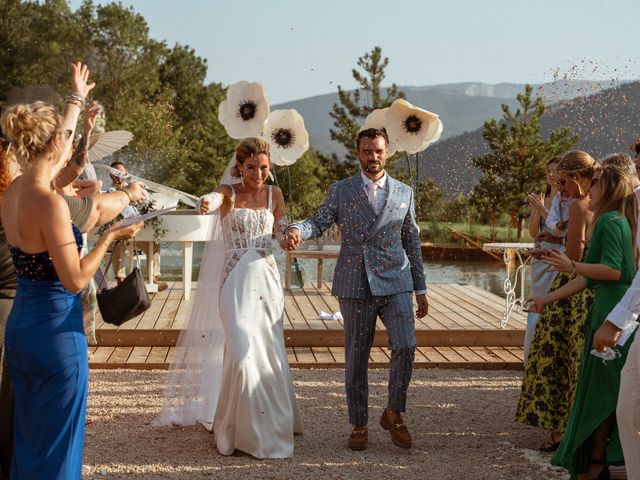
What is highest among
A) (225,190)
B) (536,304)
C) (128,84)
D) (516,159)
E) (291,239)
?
(128,84)

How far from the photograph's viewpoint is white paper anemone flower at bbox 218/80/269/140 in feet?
18.8

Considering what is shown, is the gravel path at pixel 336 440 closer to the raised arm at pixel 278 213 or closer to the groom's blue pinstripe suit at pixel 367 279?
the groom's blue pinstripe suit at pixel 367 279

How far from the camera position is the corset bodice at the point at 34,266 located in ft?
10.7

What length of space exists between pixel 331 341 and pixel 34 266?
5098 mm

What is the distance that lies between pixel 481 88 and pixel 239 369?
198035 mm

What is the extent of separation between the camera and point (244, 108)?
5762mm

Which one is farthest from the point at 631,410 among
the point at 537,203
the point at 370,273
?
the point at 537,203

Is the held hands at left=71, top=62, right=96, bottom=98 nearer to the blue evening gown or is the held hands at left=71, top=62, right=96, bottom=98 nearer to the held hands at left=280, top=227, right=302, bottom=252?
the blue evening gown

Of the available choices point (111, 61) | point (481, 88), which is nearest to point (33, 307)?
point (111, 61)

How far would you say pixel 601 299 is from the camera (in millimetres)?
4199

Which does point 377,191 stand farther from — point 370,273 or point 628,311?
point 628,311

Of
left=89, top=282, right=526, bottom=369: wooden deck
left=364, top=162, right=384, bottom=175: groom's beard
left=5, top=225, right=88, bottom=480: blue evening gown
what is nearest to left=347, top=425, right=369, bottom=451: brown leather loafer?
left=364, top=162, right=384, bottom=175: groom's beard

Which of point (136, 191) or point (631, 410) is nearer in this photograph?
point (631, 410)

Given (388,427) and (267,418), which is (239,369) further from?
(388,427)
